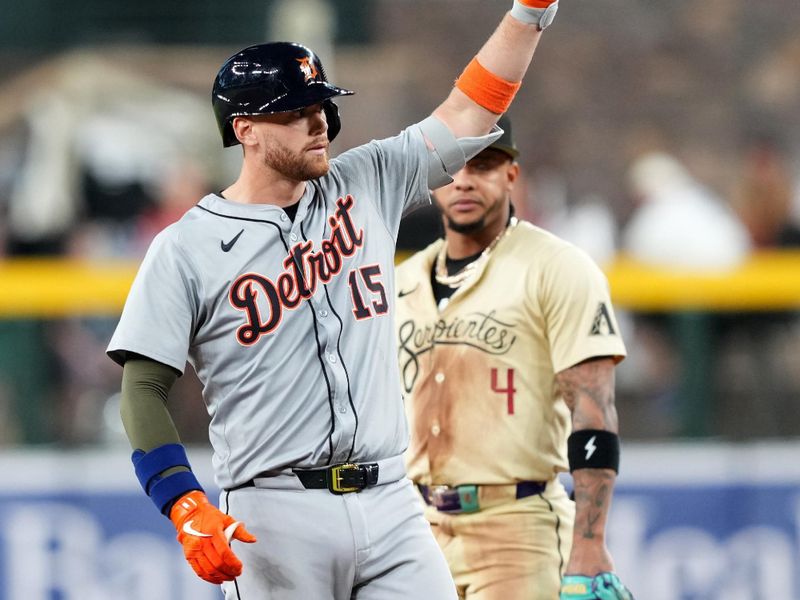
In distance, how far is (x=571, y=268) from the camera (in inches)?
168

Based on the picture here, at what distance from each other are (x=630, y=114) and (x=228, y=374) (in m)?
9.14

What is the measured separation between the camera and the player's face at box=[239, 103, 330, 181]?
3775 mm

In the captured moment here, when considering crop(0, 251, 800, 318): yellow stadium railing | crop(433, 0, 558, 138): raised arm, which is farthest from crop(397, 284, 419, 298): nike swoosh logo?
crop(0, 251, 800, 318): yellow stadium railing

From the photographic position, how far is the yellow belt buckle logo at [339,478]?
369 centimetres

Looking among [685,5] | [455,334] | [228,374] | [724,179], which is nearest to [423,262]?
[455,334]

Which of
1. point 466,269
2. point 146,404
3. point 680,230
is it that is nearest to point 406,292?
point 466,269

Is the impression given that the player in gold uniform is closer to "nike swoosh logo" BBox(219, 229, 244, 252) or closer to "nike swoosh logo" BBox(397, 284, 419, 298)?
"nike swoosh logo" BBox(397, 284, 419, 298)

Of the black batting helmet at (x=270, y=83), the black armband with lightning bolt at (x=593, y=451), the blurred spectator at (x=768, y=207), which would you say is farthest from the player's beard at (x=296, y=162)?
the blurred spectator at (x=768, y=207)

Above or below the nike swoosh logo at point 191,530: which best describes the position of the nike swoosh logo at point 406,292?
above

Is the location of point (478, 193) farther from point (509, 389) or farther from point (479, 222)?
point (509, 389)

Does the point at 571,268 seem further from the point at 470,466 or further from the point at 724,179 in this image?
the point at 724,179

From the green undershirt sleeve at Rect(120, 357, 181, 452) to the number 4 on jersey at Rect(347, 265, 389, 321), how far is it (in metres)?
0.50

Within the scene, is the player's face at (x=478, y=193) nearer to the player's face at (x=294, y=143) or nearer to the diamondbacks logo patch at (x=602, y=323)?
the diamondbacks logo patch at (x=602, y=323)

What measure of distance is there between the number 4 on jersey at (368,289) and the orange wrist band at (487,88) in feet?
1.74
